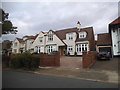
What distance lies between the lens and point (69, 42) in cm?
3170

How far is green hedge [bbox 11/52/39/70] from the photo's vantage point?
1448 centimetres

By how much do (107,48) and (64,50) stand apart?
11.3m

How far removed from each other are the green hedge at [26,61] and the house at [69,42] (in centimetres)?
1715

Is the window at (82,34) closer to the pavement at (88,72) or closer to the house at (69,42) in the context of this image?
the house at (69,42)

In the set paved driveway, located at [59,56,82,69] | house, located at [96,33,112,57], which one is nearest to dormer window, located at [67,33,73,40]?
house, located at [96,33,112,57]

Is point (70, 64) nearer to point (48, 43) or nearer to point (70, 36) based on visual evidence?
point (70, 36)

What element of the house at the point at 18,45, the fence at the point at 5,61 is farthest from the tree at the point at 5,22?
the house at the point at 18,45

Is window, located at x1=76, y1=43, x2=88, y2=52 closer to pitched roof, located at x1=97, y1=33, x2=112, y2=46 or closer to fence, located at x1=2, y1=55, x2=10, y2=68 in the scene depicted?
pitched roof, located at x1=97, y1=33, x2=112, y2=46

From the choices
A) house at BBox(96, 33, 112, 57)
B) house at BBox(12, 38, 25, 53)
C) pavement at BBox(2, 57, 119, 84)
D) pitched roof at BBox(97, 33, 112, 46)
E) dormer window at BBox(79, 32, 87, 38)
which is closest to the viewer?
pavement at BBox(2, 57, 119, 84)

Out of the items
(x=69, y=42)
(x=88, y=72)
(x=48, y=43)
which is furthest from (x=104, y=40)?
(x=88, y=72)

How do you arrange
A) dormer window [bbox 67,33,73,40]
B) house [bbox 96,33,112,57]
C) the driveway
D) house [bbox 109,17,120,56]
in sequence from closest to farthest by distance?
1. the driveway
2. house [bbox 109,17,120,56]
3. house [bbox 96,33,112,57]
4. dormer window [bbox 67,33,73,40]

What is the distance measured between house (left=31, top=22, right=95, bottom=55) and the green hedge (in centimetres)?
1715

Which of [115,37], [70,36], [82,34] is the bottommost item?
[115,37]

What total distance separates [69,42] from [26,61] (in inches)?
729
